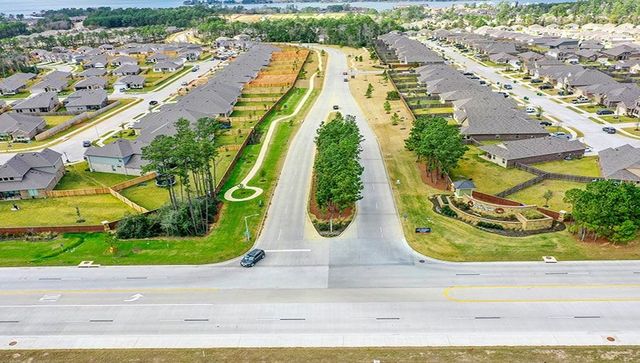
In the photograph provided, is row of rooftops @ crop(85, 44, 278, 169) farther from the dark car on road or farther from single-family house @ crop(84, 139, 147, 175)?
the dark car on road

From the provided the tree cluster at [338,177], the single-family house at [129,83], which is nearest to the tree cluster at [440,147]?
the tree cluster at [338,177]

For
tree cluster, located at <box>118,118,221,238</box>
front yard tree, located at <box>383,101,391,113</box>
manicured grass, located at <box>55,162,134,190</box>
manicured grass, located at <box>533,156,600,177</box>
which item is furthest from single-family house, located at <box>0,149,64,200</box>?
manicured grass, located at <box>533,156,600,177</box>

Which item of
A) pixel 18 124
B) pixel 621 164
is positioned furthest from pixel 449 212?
pixel 18 124

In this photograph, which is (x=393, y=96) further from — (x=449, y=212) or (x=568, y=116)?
(x=449, y=212)

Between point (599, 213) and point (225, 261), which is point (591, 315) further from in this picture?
point (225, 261)

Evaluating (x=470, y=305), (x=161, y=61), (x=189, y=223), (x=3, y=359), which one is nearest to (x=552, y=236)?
(x=470, y=305)

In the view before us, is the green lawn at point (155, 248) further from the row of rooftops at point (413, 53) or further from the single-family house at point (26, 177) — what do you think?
the row of rooftops at point (413, 53)
